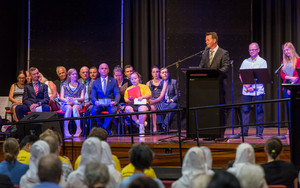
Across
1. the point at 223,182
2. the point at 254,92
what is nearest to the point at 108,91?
the point at 254,92

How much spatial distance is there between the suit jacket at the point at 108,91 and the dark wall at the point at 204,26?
1750 mm

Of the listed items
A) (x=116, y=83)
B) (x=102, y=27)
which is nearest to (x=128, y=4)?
(x=102, y=27)

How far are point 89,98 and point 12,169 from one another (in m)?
4.90

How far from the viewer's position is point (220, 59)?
22.8 ft

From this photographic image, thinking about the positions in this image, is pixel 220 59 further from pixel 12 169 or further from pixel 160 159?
pixel 12 169

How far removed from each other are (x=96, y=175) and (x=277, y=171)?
1.87 meters

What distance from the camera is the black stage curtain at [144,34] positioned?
10.4m

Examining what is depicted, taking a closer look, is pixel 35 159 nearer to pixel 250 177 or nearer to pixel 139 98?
pixel 250 177

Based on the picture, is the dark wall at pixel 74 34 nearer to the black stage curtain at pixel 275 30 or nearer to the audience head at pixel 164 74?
the audience head at pixel 164 74

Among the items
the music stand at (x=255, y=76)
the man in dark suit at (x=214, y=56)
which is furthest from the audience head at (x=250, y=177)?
the music stand at (x=255, y=76)

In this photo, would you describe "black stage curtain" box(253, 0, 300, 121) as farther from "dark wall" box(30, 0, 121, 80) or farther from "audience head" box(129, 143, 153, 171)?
"audience head" box(129, 143, 153, 171)

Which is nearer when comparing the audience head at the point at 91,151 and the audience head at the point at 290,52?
the audience head at the point at 91,151

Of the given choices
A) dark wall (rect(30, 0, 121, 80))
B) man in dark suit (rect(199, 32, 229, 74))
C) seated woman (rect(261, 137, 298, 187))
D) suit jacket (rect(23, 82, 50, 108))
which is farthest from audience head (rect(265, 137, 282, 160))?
dark wall (rect(30, 0, 121, 80))

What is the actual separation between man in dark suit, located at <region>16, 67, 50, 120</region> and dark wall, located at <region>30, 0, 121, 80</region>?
148 centimetres
